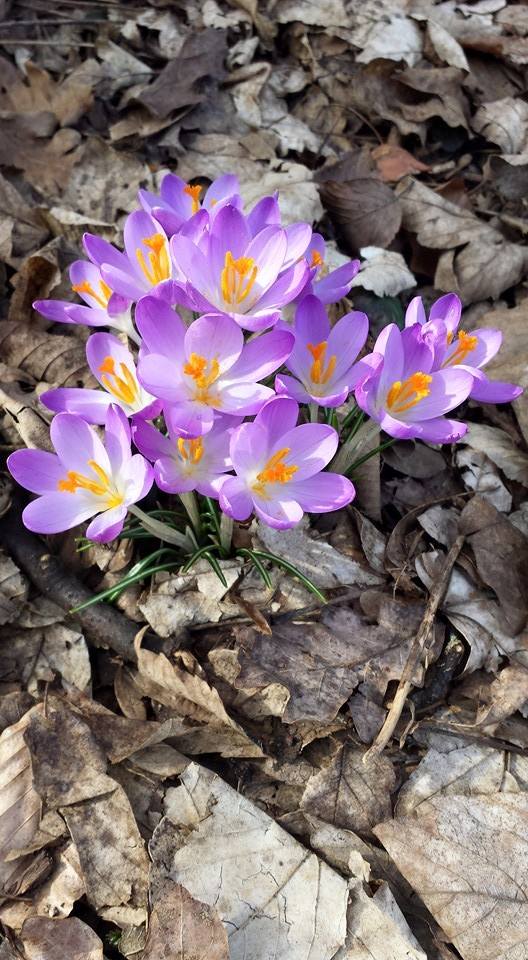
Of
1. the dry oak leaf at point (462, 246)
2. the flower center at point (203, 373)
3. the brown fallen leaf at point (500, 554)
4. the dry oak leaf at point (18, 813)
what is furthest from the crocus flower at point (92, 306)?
the dry oak leaf at point (462, 246)

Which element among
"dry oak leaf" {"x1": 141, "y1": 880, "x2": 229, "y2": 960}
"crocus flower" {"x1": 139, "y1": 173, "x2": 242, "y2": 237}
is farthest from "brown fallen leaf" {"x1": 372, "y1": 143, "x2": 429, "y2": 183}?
"dry oak leaf" {"x1": 141, "y1": 880, "x2": 229, "y2": 960}

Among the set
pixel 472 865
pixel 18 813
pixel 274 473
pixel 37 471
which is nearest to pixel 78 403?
pixel 37 471

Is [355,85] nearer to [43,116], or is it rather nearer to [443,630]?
[43,116]

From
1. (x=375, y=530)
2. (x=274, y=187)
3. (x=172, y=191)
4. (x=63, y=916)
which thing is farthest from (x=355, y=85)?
(x=63, y=916)

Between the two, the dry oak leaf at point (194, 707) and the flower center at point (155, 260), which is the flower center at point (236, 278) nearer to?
the flower center at point (155, 260)

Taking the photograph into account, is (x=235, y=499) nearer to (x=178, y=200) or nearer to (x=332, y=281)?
(x=332, y=281)

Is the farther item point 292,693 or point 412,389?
point 292,693

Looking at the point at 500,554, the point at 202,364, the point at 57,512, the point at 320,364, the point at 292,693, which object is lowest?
the point at 292,693
